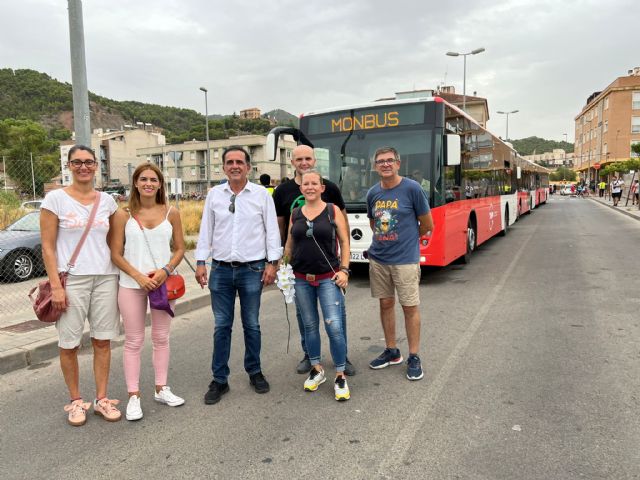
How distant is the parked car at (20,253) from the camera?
8984 millimetres

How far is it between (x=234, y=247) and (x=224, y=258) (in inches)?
4.8

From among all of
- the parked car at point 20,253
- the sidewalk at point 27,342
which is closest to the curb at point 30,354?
the sidewalk at point 27,342

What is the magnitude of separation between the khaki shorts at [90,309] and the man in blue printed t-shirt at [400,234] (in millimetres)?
2157

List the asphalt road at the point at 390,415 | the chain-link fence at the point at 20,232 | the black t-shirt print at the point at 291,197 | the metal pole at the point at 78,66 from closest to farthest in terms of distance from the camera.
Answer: the asphalt road at the point at 390,415, the black t-shirt print at the point at 291,197, the metal pole at the point at 78,66, the chain-link fence at the point at 20,232

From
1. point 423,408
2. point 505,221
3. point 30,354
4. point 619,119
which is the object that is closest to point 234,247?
point 423,408

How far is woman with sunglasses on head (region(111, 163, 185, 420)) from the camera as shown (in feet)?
11.0

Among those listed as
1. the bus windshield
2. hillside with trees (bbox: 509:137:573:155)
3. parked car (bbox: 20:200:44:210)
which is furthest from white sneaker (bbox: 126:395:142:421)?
hillside with trees (bbox: 509:137:573:155)

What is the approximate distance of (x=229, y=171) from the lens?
11.9ft

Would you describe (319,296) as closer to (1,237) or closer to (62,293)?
(62,293)

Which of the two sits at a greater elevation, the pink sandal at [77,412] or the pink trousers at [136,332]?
the pink trousers at [136,332]

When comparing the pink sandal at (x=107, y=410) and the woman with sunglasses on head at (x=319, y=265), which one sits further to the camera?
the woman with sunglasses on head at (x=319, y=265)

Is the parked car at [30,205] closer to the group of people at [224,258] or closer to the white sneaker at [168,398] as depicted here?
the group of people at [224,258]

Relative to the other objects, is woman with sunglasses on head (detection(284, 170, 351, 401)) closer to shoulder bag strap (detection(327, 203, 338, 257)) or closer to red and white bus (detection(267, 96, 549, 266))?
shoulder bag strap (detection(327, 203, 338, 257))

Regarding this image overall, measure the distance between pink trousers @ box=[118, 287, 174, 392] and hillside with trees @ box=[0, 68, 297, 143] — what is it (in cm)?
4706
